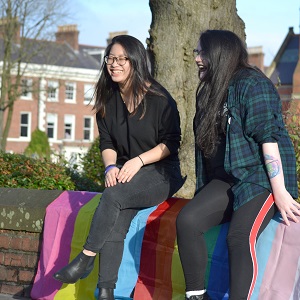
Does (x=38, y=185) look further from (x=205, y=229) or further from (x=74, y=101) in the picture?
(x=74, y=101)

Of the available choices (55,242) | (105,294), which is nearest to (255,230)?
(105,294)

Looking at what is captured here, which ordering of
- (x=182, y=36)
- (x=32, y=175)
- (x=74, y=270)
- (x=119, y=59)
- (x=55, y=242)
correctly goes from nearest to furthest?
(x=74, y=270) < (x=119, y=59) < (x=55, y=242) < (x=32, y=175) < (x=182, y=36)

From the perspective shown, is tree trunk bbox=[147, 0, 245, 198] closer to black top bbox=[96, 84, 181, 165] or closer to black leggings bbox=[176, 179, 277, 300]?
black top bbox=[96, 84, 181, 165]

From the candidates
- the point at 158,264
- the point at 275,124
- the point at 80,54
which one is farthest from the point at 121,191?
the point at 80,54

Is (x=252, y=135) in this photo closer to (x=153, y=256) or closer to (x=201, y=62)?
(x=201, y=62)

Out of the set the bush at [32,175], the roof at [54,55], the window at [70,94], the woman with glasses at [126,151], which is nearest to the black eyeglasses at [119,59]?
the woman with glasses at [126,151]

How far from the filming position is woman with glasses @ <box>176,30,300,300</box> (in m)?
4.55

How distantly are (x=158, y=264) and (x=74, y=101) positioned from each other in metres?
60.9

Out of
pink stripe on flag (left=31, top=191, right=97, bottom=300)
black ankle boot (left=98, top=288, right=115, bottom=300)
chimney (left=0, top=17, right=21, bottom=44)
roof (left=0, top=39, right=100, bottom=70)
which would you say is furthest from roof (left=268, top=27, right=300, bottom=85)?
black ankle boot (left=98, top=288, right=115, bottom=300)

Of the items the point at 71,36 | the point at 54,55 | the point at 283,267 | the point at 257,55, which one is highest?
the point at 71,36

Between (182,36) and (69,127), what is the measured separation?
58.4 metres

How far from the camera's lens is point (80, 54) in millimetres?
69375

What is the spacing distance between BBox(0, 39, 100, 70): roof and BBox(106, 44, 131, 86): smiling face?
36920 millimetres

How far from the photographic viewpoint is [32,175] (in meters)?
7.78
